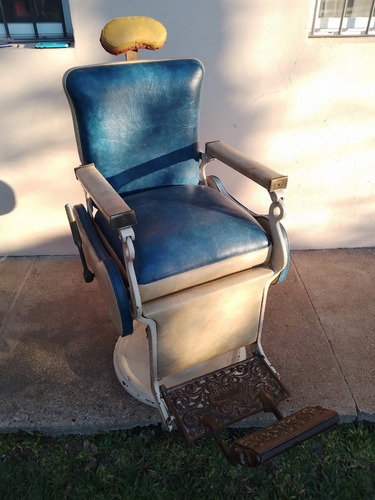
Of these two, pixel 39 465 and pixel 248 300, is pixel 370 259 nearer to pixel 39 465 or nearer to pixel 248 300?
pixel 248 300

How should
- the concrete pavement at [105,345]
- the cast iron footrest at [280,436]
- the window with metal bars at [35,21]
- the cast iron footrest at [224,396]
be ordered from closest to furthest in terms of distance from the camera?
the cast iron footrest at [280,436] → the cast iron footrest at [224,396] → the concrete pavement at [105,345] → the window with metal bars at [35,21]

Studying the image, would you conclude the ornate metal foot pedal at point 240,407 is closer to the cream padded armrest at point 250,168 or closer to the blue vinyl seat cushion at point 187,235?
the blue vinyl seat cushion at point 187,235

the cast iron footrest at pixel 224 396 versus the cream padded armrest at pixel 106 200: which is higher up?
the cream padded armrest at pixel 106 200

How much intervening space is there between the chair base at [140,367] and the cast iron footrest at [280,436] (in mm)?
557

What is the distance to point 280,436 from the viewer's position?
3.77 feet

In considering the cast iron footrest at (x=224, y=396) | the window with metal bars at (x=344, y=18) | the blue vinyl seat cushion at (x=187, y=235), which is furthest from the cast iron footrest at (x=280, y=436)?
the window with metal bars at (x=344, y=18)

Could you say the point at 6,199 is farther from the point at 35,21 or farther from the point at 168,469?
the point at 168,469

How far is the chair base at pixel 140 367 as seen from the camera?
5.54 ft

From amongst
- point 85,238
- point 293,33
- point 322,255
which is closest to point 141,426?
point 85,238

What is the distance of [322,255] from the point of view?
2.59 meters

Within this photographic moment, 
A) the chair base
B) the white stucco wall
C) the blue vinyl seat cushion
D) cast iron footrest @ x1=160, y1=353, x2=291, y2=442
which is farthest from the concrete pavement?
the blue vinyl seat cushion

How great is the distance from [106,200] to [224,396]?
2.82ft

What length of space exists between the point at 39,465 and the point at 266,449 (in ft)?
2.92

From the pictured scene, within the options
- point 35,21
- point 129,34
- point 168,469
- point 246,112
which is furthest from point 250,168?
point 35,21
